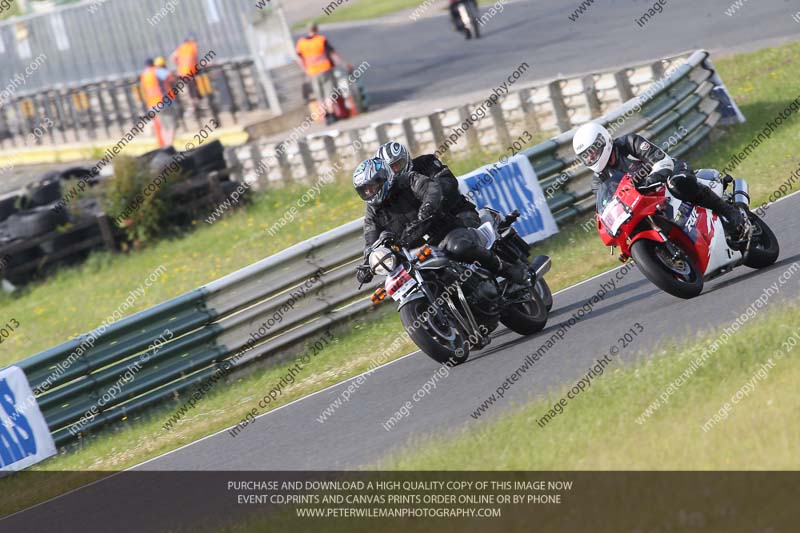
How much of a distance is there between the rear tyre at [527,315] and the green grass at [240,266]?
1481 millimetres

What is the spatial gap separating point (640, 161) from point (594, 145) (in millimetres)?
448

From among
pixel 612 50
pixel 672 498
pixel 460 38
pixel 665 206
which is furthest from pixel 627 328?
pixel 460 38

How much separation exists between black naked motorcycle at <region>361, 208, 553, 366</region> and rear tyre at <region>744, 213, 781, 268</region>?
5.74 feet

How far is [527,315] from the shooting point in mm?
10422

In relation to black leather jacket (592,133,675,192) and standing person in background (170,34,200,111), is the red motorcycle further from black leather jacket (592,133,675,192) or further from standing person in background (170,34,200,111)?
standing person in background (170,34,200,111)

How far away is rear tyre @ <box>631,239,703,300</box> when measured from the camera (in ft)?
30.9

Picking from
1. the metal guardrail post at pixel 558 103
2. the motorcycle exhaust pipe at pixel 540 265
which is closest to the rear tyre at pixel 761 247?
the motorcycle exhaust pipe at pixel 540 265

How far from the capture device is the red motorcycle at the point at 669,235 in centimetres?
943

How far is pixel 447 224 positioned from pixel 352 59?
24.6 meters

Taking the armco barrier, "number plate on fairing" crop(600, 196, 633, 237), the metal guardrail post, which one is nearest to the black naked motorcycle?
"number plate on fairing" crop(600, 196, 633, 237)

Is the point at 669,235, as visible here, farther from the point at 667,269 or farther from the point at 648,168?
the point at 648,168

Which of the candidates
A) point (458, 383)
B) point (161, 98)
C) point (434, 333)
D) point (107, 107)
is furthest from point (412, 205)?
point (107, 107)

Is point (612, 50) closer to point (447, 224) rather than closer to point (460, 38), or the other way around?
point (460, 38)

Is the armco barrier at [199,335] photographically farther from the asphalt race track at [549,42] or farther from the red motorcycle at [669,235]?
the asphalt race track at [549,42]
